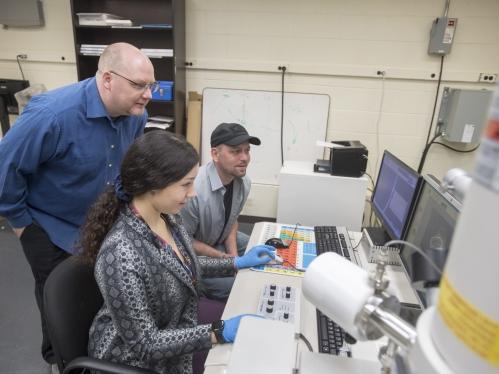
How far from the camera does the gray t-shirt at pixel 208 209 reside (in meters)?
1.66

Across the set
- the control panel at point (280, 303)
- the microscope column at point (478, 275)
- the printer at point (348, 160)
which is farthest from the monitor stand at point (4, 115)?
the microscope column at point (478, 275)

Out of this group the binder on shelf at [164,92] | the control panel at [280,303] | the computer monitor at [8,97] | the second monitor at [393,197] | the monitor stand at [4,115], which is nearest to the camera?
the control panel at [280,303]

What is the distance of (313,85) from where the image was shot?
10.2 ft

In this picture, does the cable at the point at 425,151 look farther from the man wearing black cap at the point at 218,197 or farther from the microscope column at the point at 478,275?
the microscope column at the point at 478,275

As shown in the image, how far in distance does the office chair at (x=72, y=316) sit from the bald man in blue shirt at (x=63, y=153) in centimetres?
48

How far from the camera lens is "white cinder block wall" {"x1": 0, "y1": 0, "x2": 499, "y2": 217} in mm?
2801

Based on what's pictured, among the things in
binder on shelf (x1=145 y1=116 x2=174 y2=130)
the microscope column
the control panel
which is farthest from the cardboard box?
the microscope column

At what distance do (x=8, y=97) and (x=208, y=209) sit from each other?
10.3 ft

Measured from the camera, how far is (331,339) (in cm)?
100

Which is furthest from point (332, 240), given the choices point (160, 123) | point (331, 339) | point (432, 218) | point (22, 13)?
point (22, 13)

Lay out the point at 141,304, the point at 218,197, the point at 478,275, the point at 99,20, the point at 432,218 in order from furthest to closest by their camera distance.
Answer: the point at 99,20
the point at 218,197
the point at 432,218
the point at 141,304
the point at 478,275

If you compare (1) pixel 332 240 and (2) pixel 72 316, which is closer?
(2) pixel 72 316

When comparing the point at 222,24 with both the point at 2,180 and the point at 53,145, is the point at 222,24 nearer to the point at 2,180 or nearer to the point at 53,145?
the point at 53,145

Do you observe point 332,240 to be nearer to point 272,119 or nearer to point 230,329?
point 230,329
